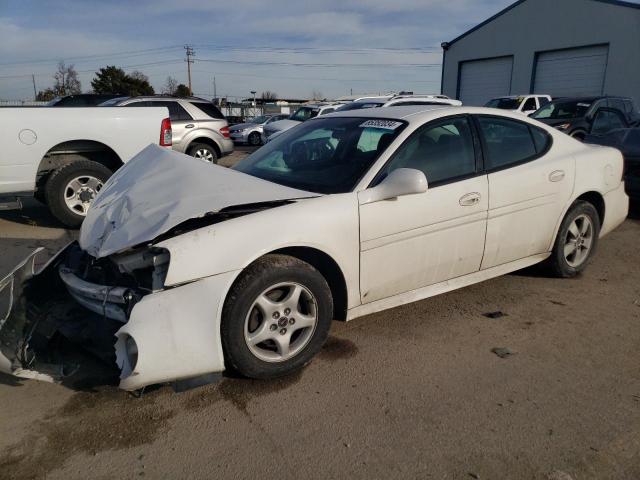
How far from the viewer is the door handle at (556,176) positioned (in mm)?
4078

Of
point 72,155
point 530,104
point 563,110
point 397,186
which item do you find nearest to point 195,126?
point 72,155

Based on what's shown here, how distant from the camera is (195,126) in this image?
10266mm

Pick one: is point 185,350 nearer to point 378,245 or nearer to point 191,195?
point 191,195

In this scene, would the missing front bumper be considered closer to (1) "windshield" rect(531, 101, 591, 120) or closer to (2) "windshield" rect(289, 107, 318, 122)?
(1) "windshield" rect(531, 101, 591, 120)

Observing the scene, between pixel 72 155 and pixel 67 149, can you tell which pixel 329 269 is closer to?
pixel 67 149

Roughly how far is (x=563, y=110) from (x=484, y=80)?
16.1 meters

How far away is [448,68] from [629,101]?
17220 millimetres

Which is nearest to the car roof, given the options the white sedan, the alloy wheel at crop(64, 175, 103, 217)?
the white sedan

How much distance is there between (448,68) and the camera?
30516 mm

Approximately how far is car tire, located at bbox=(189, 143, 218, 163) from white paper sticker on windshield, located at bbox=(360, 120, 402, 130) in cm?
714

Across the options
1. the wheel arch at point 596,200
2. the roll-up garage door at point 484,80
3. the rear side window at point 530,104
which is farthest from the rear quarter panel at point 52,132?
the roll-up garage door at point 484,80

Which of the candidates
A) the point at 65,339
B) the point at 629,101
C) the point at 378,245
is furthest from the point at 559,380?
the point at 629,101

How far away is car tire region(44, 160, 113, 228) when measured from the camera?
618 cm

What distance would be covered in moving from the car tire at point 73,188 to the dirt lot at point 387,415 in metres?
3.69
